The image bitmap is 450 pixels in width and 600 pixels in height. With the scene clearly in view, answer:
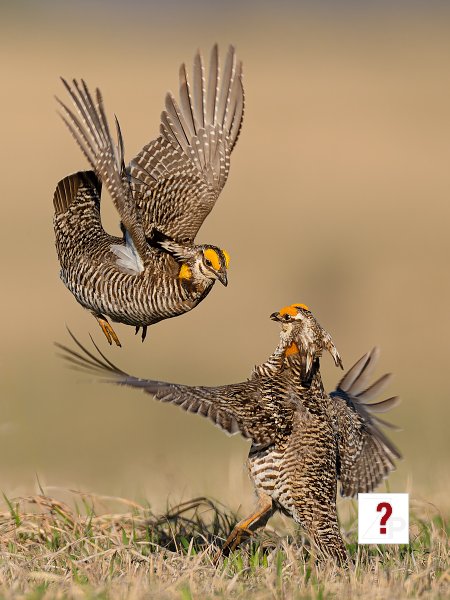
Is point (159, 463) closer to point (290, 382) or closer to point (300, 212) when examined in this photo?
point (290, 382)

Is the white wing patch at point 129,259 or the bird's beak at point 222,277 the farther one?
the white wing patch at point 129,259

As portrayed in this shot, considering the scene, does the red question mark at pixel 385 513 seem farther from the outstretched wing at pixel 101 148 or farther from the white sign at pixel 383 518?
the outstretched wing at pixel 101 148

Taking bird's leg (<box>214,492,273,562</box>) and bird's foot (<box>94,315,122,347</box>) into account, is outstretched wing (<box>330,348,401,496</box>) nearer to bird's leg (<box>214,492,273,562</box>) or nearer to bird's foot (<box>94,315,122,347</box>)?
bird's leg (<box>214,492,273,562</box>)

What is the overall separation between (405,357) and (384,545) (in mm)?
7899

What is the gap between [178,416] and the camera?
1219 cm

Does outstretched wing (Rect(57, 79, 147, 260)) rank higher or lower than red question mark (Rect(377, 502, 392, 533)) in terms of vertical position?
higher

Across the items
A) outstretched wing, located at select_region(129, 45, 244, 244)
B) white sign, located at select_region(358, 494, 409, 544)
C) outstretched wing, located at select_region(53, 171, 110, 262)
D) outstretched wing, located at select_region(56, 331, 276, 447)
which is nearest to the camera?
outstretched wing, located at select_region(56, 331, 276, 447)

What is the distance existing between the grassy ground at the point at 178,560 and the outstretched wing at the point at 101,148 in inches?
52.9

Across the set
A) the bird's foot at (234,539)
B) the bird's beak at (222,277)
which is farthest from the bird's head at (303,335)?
the bird's foot at (234,539)

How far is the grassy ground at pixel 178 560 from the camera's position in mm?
4496

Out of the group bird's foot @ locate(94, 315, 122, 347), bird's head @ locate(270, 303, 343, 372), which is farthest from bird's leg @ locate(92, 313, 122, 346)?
bird's head @ locate(270, 303, 343, 372)

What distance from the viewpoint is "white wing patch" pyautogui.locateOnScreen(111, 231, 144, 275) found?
6445mm

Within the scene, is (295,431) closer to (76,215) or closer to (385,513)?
(385,513)

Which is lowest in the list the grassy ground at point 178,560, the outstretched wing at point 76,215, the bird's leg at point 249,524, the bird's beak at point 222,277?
the grassy ground at point 178,560
